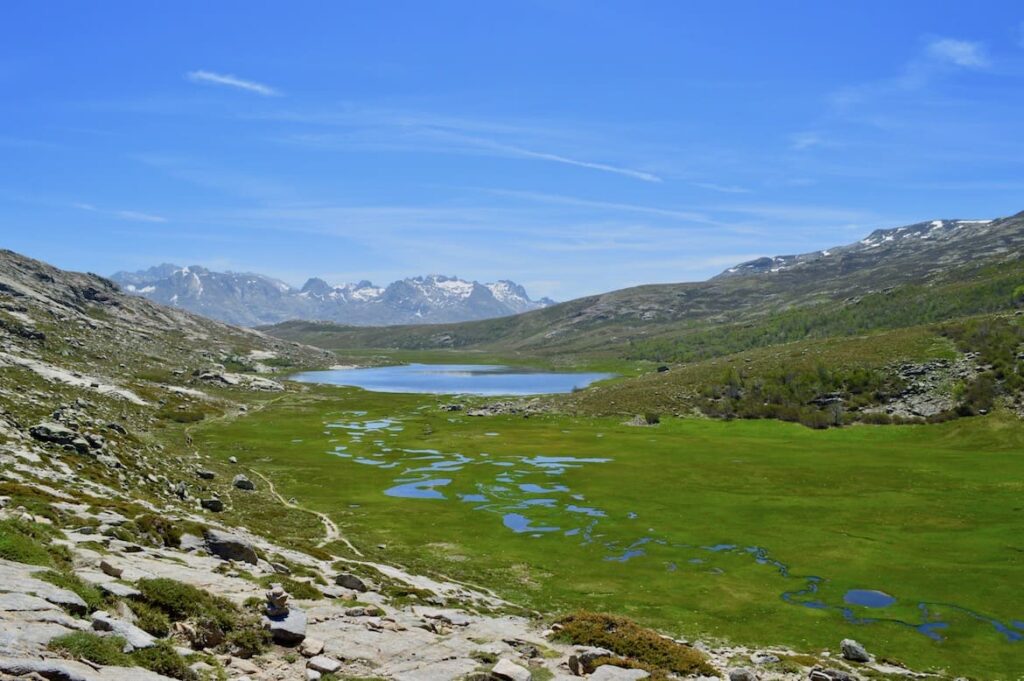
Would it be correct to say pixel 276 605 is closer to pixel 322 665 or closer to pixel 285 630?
pixel 285 630

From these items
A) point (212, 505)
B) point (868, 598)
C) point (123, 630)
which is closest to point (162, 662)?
point (123, 630)

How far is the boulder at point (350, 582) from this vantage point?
38875 millimetres

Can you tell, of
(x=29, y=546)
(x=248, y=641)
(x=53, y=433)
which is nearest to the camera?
(x=248, y=641)

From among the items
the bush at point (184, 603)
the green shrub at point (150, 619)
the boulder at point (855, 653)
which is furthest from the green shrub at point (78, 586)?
the boulder at point (855, 653)

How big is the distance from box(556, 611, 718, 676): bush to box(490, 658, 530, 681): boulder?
5.93m

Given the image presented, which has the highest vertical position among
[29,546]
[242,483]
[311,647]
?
[29,546]

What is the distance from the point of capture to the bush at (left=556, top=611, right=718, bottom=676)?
98.9 ft

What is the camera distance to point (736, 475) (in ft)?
327

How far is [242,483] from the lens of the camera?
81438mm

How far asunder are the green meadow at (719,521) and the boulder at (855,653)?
2.68 m

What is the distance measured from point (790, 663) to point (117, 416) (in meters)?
112

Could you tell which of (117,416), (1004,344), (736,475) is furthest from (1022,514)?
(117,416)

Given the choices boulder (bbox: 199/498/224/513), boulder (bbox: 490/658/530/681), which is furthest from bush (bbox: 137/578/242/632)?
boulder (bbox: 199/498/224/513)

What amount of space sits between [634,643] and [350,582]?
1711cm
